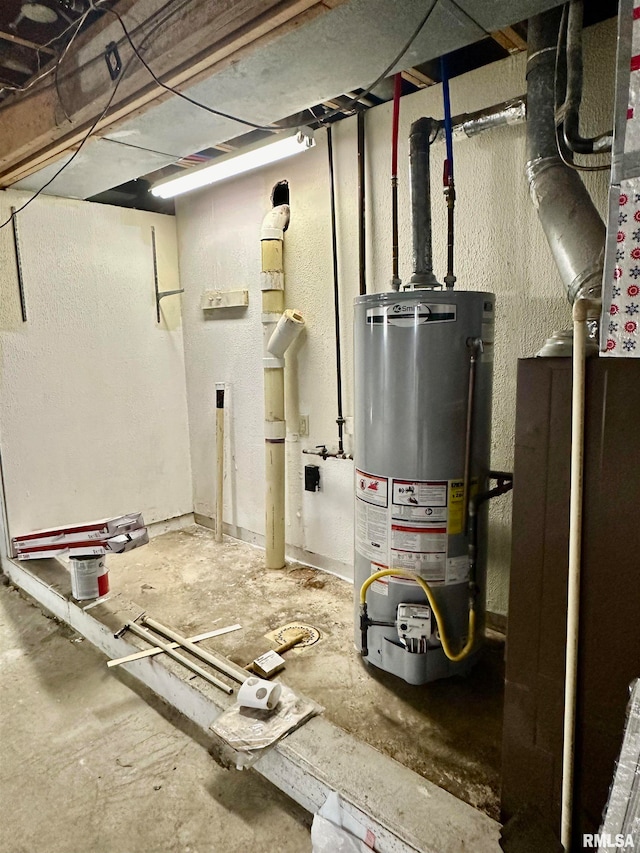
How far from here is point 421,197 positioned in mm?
1927

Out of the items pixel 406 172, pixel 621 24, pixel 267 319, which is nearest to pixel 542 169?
pixel 621 24

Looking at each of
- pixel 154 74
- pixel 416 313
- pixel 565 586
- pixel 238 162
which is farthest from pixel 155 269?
pixel 565 586

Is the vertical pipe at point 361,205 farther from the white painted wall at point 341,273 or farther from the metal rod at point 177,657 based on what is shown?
the metal rod at point 177,657

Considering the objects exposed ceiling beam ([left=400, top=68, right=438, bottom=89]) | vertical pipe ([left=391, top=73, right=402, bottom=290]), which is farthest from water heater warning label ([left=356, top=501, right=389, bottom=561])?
exposed ceiling beam ([left=400, top=68, right=438, bottom=89])

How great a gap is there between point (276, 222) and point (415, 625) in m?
2.14

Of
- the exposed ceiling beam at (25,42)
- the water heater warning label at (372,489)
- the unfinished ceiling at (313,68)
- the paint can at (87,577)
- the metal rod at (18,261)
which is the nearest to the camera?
the unfinished ceiling at (313,68)

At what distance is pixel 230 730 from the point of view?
1.65 metres

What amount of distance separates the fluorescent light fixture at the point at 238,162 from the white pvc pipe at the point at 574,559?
4.72 ft

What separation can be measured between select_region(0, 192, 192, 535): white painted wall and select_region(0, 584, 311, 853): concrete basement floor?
1.26m

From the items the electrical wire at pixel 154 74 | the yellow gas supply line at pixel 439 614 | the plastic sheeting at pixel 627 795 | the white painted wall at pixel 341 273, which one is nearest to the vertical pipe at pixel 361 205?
the white painted wall at pixel 341 273

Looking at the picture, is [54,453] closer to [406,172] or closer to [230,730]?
[230,730]

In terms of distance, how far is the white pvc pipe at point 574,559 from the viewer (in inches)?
41.8

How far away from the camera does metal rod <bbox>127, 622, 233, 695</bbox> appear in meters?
1.88

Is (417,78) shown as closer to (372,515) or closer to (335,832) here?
(372,515)
